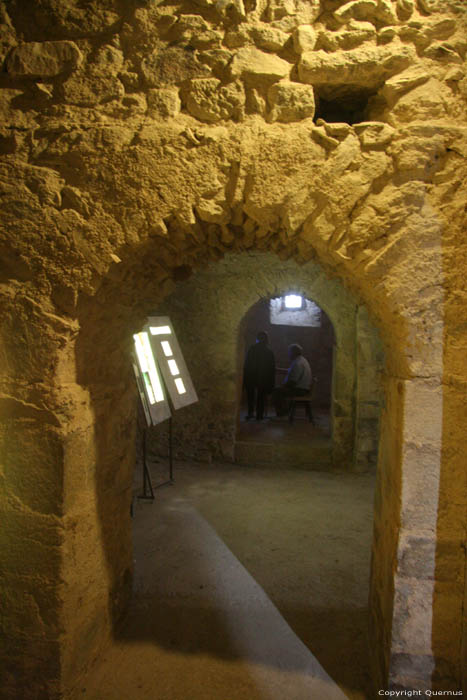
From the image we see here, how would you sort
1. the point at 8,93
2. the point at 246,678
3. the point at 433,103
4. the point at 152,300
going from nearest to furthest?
the point at 433,103
the point at 8,93
the point at 246,678
the point at 152,300

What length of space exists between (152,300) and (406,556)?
6.37 feet

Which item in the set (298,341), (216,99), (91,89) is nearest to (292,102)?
(216,99)

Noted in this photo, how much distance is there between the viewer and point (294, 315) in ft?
34.4

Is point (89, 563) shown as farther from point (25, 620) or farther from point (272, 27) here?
point (272, 27)

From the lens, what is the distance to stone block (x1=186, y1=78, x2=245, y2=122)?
1897 mm

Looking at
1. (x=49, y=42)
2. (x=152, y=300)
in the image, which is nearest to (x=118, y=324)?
(x=152, y=300)

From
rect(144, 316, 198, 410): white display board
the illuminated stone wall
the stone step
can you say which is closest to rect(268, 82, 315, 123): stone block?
the illuminated stone wall

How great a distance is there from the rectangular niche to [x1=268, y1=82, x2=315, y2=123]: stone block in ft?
27.7

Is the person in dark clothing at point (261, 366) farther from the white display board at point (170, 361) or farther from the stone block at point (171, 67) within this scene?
the stone block at point (171, 67)

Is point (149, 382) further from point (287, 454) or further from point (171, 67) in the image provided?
point (171, 67)

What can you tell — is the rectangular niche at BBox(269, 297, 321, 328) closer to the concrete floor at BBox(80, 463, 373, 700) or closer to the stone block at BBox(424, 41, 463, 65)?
the concrete floor at BBox(80, 463, 373, 700)

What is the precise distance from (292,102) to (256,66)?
227mm

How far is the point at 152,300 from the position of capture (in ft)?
8.72

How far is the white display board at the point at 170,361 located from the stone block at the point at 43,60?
2.79 m
